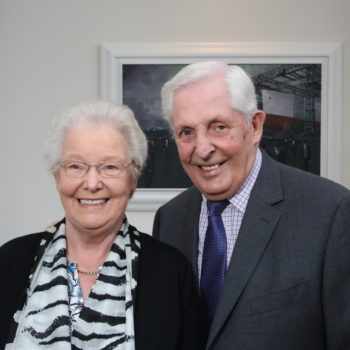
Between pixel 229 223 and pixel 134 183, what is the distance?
367 millimetres

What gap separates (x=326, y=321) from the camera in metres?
1.67

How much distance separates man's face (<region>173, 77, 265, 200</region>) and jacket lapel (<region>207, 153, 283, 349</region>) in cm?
8

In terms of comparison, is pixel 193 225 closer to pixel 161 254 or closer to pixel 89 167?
pixel 161 254

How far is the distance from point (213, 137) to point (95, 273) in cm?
56

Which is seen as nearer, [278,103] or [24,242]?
[24,242]

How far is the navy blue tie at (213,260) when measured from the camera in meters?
1.80

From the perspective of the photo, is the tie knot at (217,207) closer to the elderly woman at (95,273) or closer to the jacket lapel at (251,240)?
the jacket lapel at (251,240)

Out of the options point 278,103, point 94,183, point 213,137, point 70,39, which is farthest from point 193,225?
point 70,39

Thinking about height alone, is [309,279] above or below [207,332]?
above

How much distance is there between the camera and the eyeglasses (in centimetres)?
162

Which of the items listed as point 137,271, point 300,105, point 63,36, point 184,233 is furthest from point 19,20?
point 137,271

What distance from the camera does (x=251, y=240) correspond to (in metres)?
1.75

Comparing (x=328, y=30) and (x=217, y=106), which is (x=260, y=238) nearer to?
(x=217, y=106)

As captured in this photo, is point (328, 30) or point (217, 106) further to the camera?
point (328, 30)
